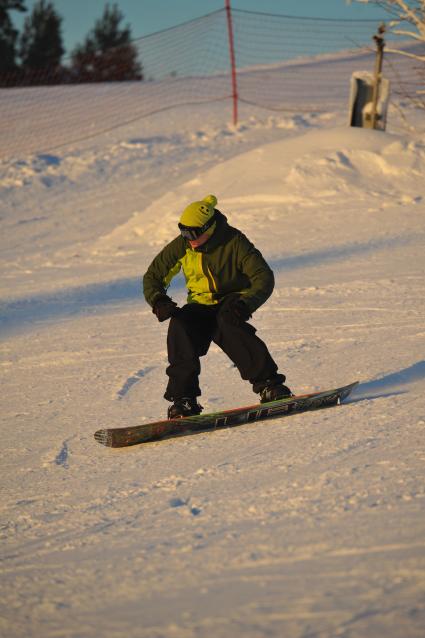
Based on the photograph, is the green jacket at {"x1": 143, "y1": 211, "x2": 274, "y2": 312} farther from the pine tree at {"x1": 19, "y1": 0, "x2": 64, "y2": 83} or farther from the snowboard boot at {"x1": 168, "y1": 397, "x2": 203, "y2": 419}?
the pine tree at {"x1": 19, "y1": 0, "x2": 64, "y2": 83}

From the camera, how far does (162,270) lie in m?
5.42

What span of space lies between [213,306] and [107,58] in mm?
34720

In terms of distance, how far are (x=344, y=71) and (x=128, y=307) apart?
20614 millimetres

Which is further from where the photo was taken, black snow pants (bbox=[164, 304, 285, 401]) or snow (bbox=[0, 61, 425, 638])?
black snow pants (bbox=[164, 304, 285, 401])

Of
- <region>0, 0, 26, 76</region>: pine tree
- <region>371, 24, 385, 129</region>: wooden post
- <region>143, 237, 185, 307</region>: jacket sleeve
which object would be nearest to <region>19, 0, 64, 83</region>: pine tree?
<region>0, 0, 26, 76</region>: pine tree

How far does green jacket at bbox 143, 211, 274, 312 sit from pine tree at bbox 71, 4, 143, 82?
25443 mm

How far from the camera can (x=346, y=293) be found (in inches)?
333

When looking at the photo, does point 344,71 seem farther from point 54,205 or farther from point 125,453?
point 125,453

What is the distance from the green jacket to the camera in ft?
17.1

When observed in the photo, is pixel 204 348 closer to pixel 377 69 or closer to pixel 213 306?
pixel 213 306

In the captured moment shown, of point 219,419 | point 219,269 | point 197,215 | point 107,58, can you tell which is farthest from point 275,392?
point 107,58

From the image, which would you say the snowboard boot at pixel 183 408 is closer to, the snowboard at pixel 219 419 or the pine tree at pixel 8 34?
the snowboard at pixel 219 419

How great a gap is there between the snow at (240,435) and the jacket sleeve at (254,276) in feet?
2.38

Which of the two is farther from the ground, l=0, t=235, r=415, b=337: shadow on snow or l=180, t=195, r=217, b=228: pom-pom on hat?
l=180, t=195, r=217, b=228: pom-pom on hat
